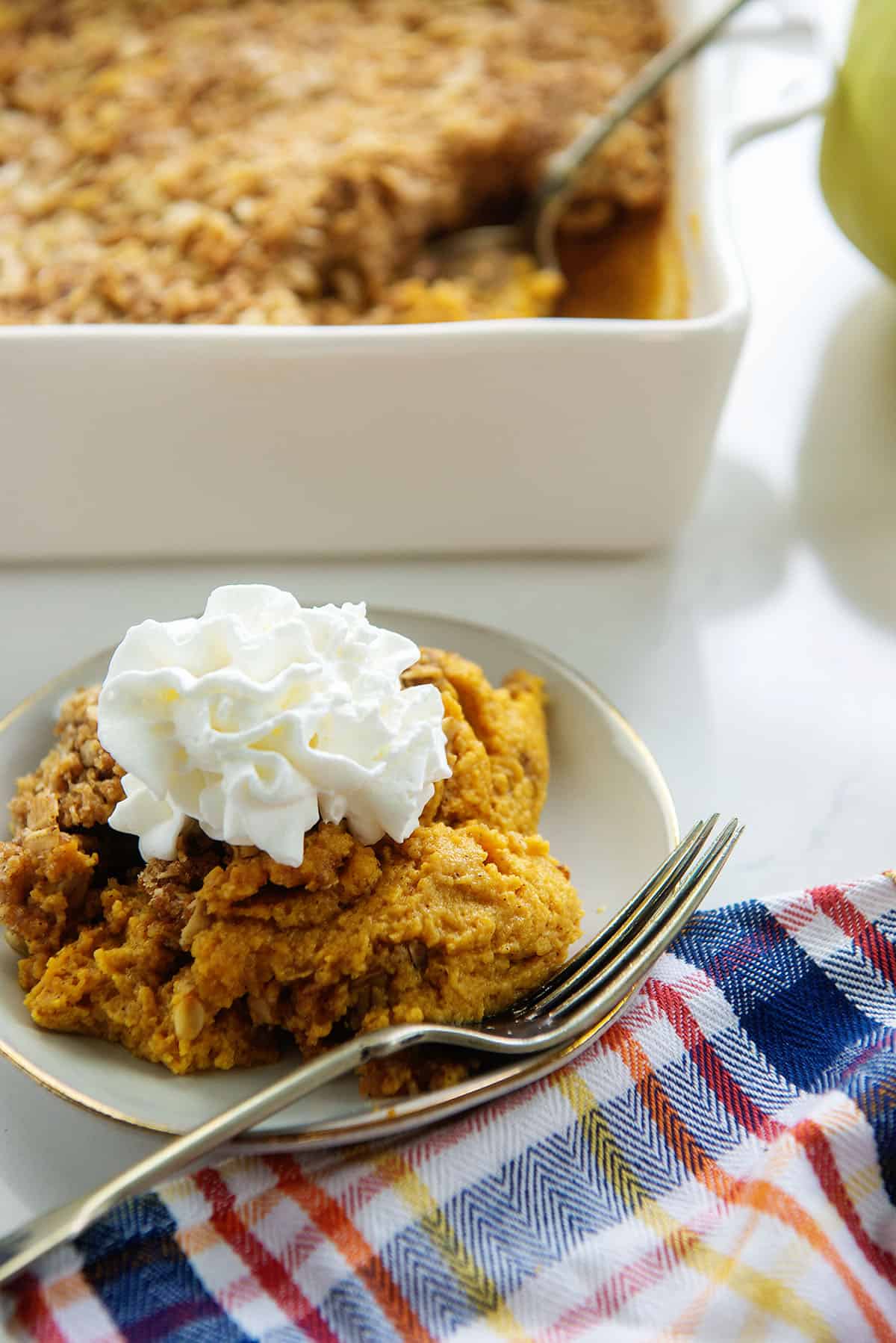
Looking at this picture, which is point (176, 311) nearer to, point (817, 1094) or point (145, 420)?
point (145, 420)

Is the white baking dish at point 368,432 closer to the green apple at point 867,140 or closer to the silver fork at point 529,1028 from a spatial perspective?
the green apple at point 867,140

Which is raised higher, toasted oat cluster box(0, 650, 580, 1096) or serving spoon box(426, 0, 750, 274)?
serving spoon box(426, 0, 750, 274)

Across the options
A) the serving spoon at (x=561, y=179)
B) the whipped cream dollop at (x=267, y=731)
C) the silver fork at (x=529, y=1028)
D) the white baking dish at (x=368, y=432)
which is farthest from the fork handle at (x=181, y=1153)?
the serving spoon at (x=561, y=179)

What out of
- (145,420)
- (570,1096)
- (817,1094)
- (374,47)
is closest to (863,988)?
(817,1094)

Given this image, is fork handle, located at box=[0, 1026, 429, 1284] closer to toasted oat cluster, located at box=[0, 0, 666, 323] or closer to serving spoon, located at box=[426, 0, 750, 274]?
toasted oat cluster, located at box=[0, 0, 666, 323]

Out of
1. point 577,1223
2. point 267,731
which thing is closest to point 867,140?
point 267,731

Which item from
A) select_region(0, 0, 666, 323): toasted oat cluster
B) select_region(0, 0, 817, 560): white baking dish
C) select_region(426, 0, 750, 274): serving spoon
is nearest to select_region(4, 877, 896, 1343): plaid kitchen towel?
select_region(0, 0, 817, 560): white baking dish

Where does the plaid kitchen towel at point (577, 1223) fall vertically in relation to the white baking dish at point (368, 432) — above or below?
below

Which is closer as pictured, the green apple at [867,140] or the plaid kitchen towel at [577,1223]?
the plaid kitchen towel at [577,1223]
